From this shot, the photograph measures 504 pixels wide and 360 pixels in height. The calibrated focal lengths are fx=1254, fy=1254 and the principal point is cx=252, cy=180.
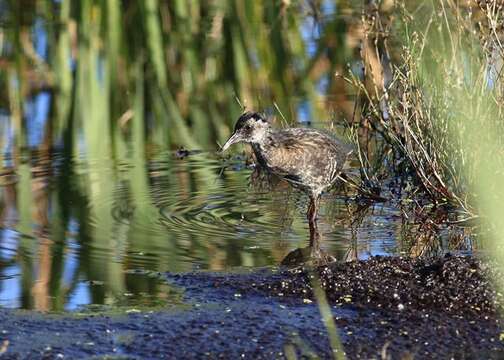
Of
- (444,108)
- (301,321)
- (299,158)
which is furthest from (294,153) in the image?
(301,321)

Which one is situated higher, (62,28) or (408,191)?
(62,28)

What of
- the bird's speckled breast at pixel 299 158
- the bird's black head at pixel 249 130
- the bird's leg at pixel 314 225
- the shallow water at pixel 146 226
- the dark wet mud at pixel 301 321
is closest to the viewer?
the dark wet mud at pixel 301 321

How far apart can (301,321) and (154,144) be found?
4.80 meters

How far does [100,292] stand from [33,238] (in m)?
1.33

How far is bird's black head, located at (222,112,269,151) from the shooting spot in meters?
7.74

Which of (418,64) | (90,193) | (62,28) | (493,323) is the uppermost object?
(62,28)

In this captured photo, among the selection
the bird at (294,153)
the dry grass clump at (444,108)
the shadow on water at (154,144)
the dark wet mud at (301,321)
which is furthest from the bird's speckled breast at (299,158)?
the dark wet mud at (301,321)

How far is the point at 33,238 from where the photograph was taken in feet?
24.2

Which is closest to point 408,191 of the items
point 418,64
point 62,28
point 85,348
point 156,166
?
point 418,64

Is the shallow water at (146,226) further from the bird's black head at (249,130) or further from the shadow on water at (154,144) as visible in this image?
the bird's black head at (249,130)

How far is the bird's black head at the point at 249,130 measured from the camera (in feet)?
25.4

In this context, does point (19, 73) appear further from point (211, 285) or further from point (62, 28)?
point (211, 285)

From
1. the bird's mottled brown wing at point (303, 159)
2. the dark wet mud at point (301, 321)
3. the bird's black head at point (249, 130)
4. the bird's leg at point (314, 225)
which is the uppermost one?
the bird's black head at point (249, 130)

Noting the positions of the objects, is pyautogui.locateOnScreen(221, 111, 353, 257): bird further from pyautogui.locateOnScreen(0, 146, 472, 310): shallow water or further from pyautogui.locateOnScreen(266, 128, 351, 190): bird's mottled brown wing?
pyautogui.locateOnScreen(0, 146, 472, 310): shallow water
